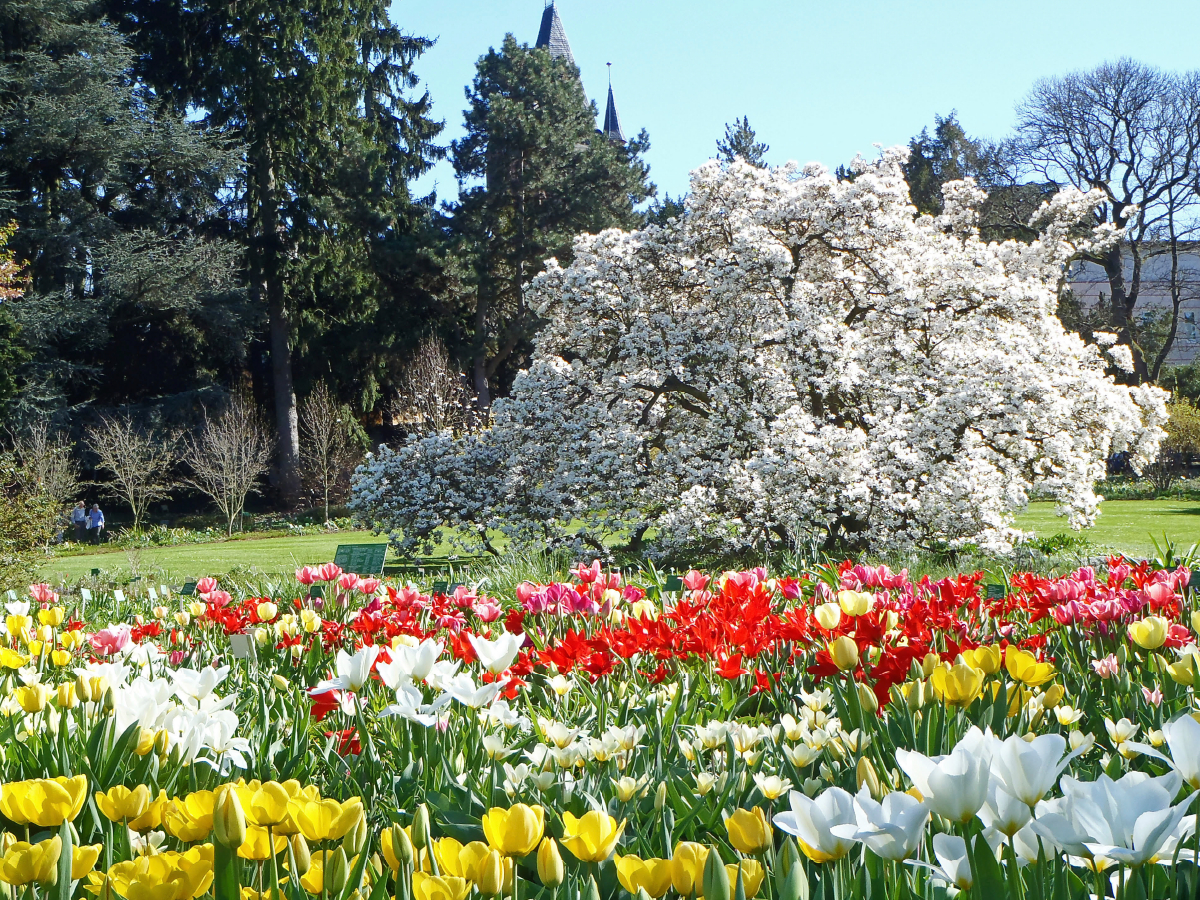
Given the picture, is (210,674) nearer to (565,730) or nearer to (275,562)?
(565,730)

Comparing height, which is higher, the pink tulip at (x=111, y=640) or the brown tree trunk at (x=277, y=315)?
the brown tree trunk at (x=277, y=315)

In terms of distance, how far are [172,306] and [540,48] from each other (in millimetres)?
12105

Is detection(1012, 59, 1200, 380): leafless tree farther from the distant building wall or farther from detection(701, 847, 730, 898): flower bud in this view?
detection(701, 847, 730, 898): flower bud

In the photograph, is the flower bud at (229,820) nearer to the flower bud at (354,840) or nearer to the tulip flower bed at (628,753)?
the tulip flower bed at (628,753)

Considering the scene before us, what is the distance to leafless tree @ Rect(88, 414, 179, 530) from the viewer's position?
2016 centimetres

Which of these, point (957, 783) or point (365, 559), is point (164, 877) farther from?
point (365, 559)

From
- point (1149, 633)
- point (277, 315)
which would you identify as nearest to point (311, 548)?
point (277, 315)

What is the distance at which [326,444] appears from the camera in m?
22.2

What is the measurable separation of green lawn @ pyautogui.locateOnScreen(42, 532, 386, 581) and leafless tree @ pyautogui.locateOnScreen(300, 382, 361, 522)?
3356 millimetres

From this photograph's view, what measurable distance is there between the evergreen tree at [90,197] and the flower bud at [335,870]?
906 inches


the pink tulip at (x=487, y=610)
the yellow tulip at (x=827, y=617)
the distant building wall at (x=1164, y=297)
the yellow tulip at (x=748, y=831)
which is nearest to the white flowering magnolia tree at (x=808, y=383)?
the pink tulip at (x=487, y=610)

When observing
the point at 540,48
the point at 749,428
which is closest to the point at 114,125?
the point at 540,48

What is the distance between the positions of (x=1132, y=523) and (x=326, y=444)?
16397 millimetres

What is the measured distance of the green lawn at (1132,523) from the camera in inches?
494
